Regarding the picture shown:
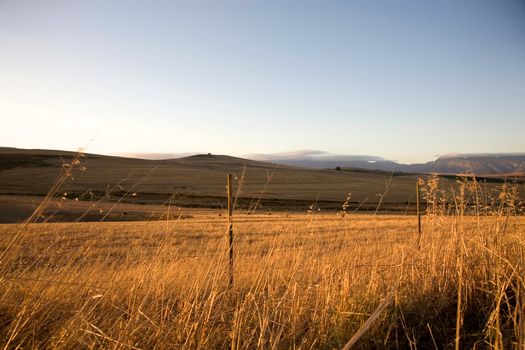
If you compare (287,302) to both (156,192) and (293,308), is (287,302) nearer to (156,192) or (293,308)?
(293,308)

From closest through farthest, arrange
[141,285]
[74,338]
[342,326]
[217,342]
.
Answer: [74,338]
[217,342]
[342,326]
[141,285]

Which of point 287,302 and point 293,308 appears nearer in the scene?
point 293,308

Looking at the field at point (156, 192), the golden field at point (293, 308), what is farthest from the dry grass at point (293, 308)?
the field at point (156, 192)

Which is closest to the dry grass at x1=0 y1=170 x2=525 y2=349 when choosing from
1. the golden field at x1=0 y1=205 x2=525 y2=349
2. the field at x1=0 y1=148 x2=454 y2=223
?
the golden field at x1=0 y1=205 x2=525 y2=349

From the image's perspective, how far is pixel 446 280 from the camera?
12.6 feet

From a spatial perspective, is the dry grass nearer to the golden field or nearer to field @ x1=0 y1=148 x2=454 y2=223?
the golden field

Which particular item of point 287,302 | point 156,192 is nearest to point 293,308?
point 287,302

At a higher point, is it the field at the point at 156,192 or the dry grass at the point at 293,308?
the dry grass at the point at 293,308

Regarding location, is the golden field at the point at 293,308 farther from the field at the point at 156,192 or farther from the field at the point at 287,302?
the field at the point at 156,192

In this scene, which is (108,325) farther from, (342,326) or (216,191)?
(216,191)

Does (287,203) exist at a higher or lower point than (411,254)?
lower

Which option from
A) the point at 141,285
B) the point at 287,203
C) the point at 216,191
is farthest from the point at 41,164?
the point at 141,285

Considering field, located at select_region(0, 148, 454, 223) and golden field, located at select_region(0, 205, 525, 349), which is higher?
golden field, located at select_region(0, 205, 525, 349)

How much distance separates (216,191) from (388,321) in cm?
5083
